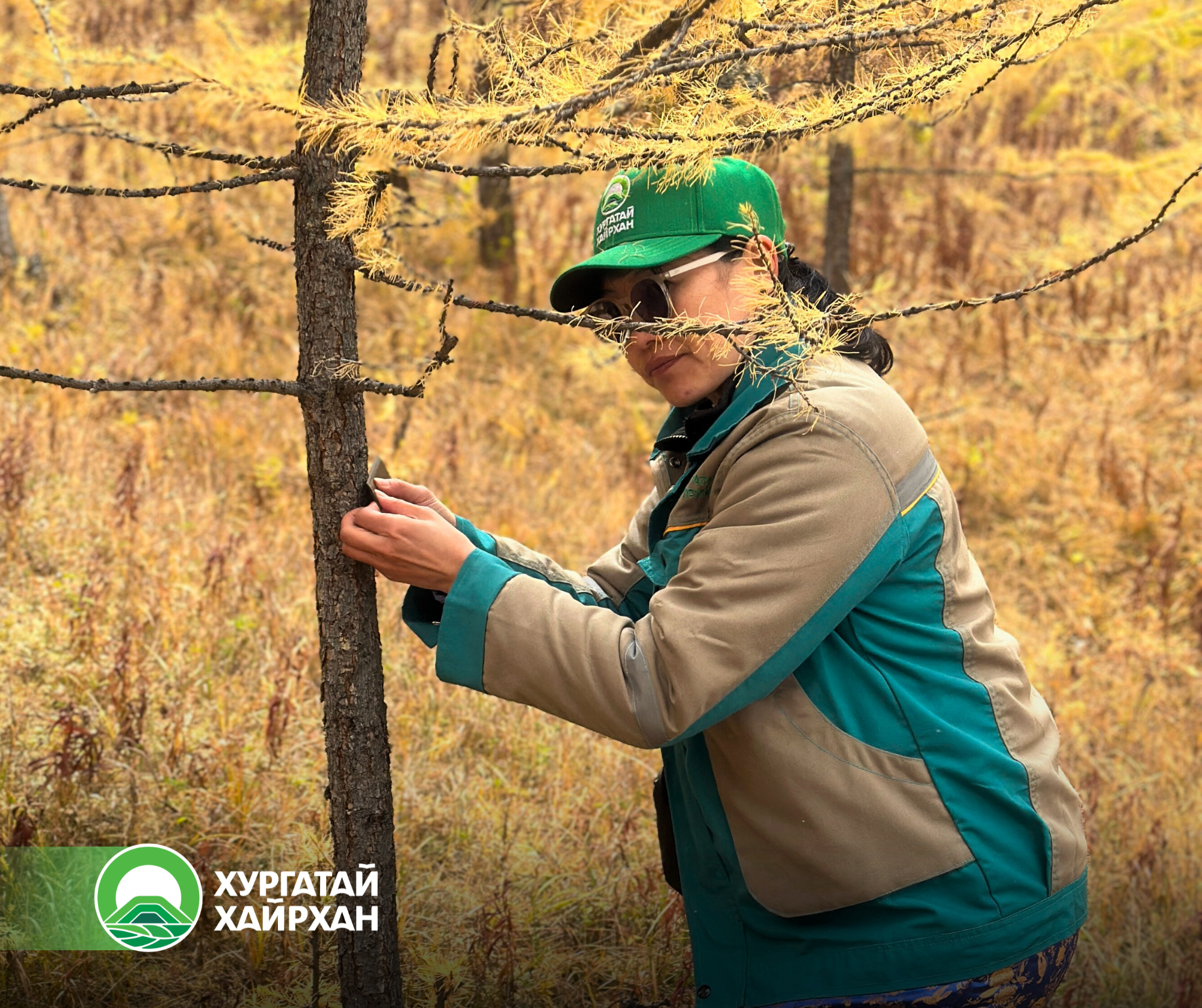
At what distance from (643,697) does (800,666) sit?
0.30 m

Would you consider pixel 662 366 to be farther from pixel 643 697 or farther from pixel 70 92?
pixel 70 92

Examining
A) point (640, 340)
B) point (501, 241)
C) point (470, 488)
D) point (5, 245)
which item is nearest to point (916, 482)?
point (640, 340)

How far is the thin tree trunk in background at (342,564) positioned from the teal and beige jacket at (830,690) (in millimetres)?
342

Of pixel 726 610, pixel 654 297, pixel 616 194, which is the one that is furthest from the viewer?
pixel 616 194

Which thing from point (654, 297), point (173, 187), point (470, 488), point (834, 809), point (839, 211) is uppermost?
point (839, 211)

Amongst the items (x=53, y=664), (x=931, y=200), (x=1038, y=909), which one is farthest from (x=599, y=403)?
(x=1038, y=909)

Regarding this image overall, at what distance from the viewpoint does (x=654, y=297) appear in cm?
183

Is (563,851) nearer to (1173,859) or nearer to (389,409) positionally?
(1173,859)

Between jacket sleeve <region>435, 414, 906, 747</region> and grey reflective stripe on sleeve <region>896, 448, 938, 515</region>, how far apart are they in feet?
0.12

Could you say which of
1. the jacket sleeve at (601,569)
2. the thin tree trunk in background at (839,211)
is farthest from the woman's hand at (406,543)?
the thin tree trunk in background at (839,211)

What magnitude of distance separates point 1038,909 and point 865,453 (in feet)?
2.77

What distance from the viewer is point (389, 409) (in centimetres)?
570

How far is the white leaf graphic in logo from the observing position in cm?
190

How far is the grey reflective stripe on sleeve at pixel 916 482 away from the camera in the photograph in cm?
169
